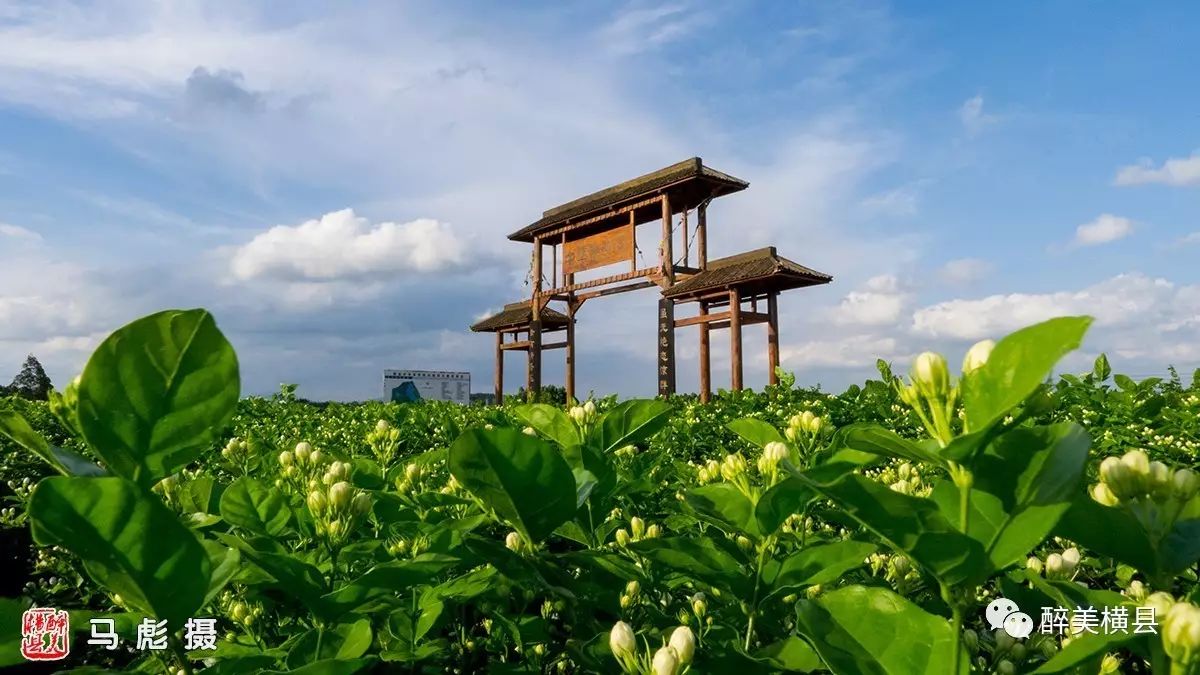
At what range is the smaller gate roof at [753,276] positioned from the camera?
43.9 ft

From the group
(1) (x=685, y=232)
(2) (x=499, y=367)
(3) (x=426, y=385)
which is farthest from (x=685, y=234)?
(3) (x=426, y=385)

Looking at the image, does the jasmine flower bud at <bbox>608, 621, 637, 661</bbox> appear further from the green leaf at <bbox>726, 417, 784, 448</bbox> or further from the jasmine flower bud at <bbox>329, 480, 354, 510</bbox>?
the green leaf at <bbox>726, 417, 784, 448</bbox>

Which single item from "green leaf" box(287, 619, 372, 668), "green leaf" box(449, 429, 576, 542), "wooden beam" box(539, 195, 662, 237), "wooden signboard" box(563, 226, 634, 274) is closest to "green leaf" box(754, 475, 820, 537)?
"green leaf" box(449, 429, 576, 542)

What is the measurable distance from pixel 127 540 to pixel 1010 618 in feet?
3.54

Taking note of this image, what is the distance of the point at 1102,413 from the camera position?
4.44m

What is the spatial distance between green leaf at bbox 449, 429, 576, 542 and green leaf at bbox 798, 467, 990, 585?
0.33 metres

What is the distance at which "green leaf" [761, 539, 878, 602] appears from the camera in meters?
1.07

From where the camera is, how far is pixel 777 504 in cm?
107

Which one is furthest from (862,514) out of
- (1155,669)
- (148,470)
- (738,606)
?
(148,470)

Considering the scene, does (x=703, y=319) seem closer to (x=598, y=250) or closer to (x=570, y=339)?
(x=598, y=250)

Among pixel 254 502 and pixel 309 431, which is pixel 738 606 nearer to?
pixel 254 502

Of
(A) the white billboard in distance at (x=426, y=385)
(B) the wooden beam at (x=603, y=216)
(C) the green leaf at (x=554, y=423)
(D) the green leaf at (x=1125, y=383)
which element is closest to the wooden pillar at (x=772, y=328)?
(B) the wooden beam at (x=603, y=216)

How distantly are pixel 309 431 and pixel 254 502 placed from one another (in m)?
4.62

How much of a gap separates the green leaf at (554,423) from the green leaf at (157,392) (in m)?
0.77
